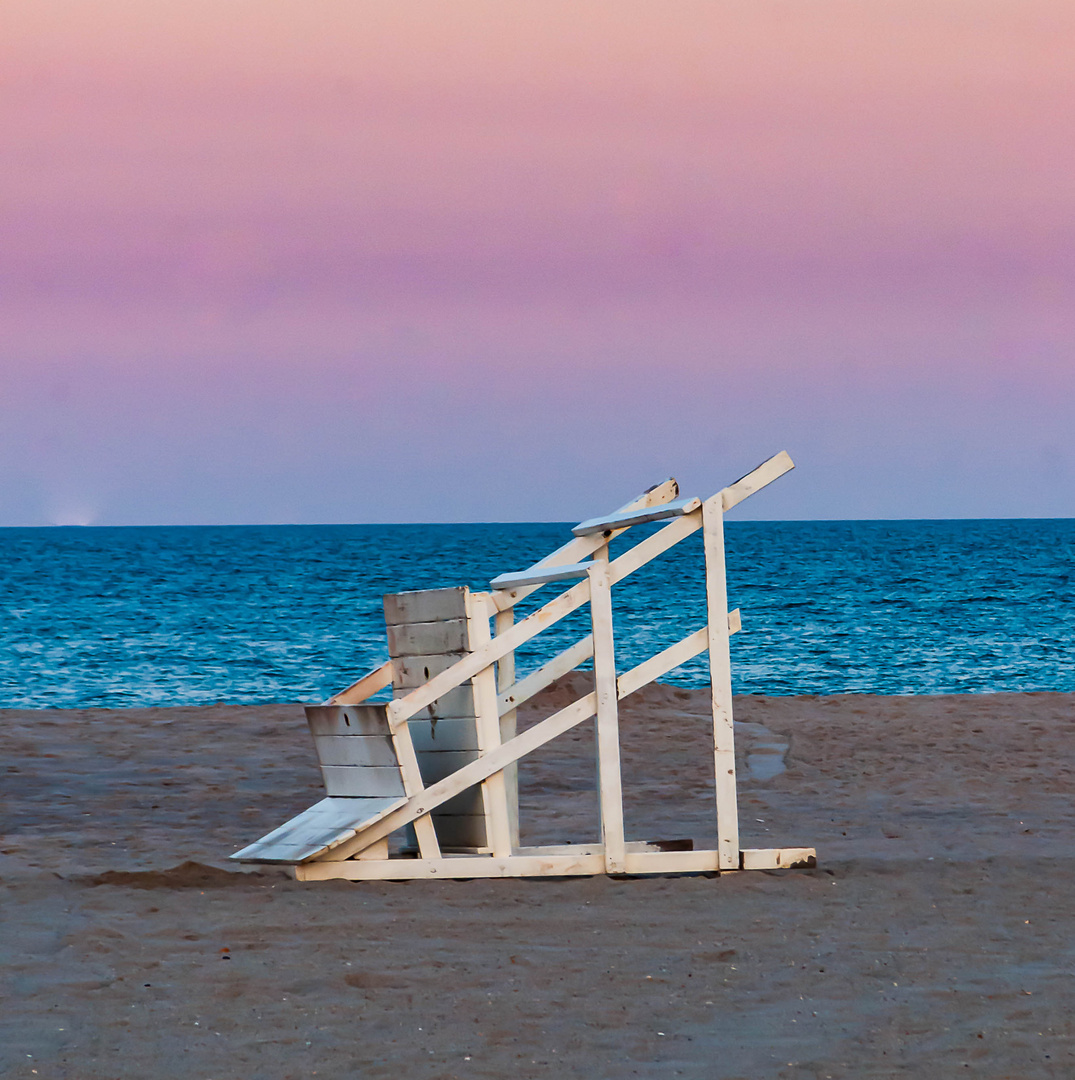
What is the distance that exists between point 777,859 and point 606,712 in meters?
1.29

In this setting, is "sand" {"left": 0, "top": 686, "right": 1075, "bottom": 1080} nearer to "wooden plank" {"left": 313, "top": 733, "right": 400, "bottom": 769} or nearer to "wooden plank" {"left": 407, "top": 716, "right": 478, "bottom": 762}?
"wooden plank" {"left": 313, "top": 733, "right": 400, "bottom": 769}

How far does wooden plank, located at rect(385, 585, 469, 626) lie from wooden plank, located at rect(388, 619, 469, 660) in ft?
0.09

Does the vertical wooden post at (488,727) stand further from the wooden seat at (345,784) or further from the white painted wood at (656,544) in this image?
the white painted wood at (656,544)

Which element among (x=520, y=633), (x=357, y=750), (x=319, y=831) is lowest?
(x=319, y=831)

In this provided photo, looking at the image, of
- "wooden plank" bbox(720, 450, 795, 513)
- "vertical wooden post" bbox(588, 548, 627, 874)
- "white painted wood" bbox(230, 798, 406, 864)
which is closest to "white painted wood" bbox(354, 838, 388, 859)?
"white painted wood" bbox(230, 798, 406, 864)

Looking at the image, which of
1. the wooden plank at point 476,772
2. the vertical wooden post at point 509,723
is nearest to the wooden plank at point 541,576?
the vertical wooden post at point 509,723

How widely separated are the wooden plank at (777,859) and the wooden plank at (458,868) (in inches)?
31.4

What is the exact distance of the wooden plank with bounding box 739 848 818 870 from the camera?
7.86 m

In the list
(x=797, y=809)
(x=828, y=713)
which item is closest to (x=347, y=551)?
(x=828, y=713)

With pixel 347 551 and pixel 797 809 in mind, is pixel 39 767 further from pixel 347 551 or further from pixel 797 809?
pixel 347 551

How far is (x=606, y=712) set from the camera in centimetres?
759

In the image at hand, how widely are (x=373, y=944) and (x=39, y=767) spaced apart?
697cm

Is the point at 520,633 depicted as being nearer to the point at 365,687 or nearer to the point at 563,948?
the point at 365,687

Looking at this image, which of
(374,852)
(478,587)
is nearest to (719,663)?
(374,852)
